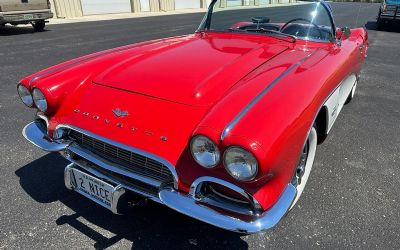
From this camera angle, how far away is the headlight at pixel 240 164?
1.62 m

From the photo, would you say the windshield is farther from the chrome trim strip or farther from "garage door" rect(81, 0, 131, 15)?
"garage door" rect(81, 0, 131, 15)

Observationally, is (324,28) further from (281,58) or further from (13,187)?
(13,187)

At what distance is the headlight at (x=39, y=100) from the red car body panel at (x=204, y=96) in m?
0.05

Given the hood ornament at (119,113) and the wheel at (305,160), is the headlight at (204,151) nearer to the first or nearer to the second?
the hood ornament at (119,113)

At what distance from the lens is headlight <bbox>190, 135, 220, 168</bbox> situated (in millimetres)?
1704

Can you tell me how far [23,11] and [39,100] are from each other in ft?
33.9

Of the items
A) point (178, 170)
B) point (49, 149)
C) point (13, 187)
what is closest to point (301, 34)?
point (178, 170)

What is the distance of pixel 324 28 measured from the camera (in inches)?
127

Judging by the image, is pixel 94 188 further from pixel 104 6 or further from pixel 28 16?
pixel 104 6

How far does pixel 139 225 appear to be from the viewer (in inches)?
90.4

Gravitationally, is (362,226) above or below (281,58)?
below

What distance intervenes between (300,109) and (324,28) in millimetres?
1679

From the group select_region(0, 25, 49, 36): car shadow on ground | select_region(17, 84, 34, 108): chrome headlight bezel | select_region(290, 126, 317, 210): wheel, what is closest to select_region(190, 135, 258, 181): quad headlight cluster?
select_region(290, 126, 317, 210): wheel

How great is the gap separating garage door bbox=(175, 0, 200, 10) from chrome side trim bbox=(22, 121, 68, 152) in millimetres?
23345
